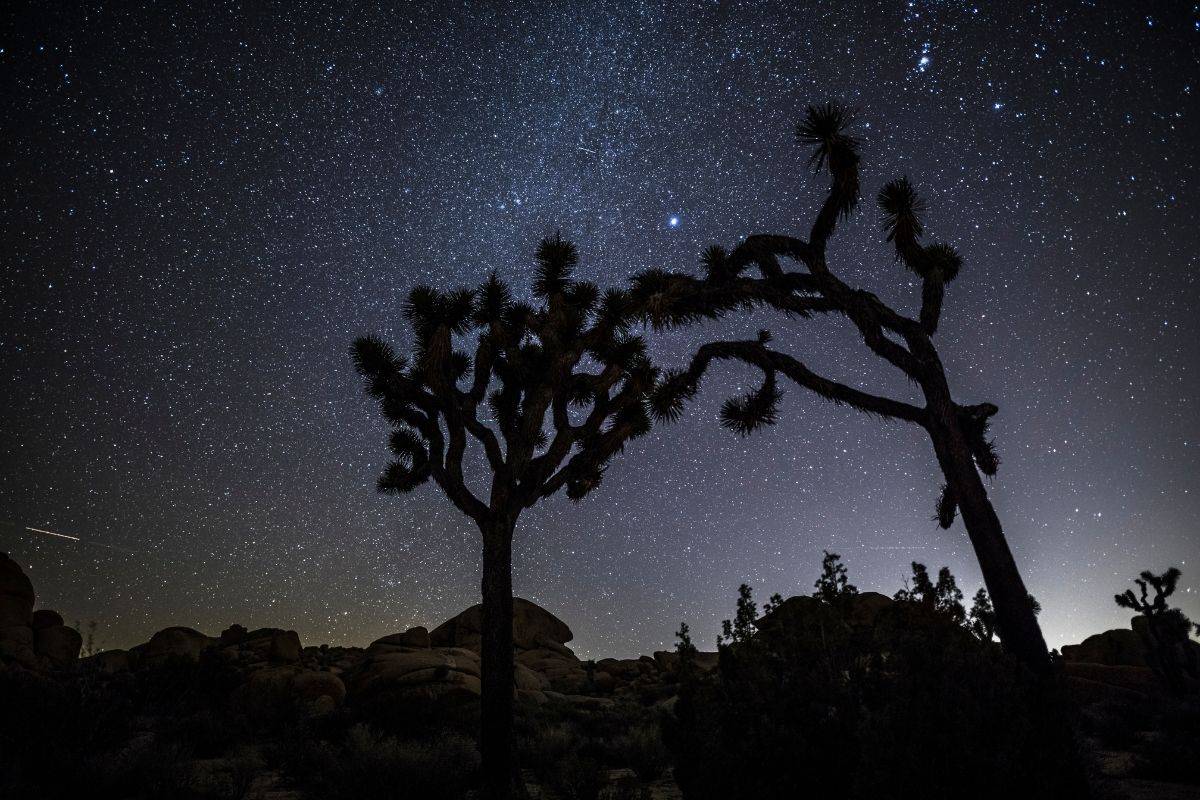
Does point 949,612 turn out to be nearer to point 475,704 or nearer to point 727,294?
point 727,294

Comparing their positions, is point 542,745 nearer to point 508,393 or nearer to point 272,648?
point 508,393

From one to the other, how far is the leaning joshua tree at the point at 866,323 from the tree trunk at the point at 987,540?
0.01m

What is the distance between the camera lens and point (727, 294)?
29.2ft

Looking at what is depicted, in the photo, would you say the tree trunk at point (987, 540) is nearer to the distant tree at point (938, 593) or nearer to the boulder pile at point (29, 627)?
the distant tree at point (938, 593)

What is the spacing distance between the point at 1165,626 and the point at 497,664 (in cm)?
2351

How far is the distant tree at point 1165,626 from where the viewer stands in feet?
59.0

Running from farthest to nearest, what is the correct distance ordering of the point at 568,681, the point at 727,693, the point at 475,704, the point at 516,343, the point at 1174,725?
the point at 568,681, the point at 475,704, the point at 516,343, the point at 1174,725, the point at 727,693

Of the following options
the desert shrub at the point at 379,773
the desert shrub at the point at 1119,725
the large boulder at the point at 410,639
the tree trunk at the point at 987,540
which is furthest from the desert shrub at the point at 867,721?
the large boulder at the point at 410,639

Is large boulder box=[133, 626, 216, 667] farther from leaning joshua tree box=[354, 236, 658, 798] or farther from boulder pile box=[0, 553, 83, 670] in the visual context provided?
leaning joshua tree box=[354, 236, 658, 798]

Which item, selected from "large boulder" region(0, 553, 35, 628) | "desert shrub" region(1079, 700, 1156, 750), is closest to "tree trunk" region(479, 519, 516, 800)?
"desert shrub" region(1079, 700, 1156, 750)

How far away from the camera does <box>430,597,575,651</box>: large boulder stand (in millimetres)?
26375

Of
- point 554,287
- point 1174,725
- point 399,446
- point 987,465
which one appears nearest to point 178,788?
point 399,446

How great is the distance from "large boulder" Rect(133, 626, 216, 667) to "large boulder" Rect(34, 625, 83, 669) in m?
2.38

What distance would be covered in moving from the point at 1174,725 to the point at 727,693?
9333 millimetres
